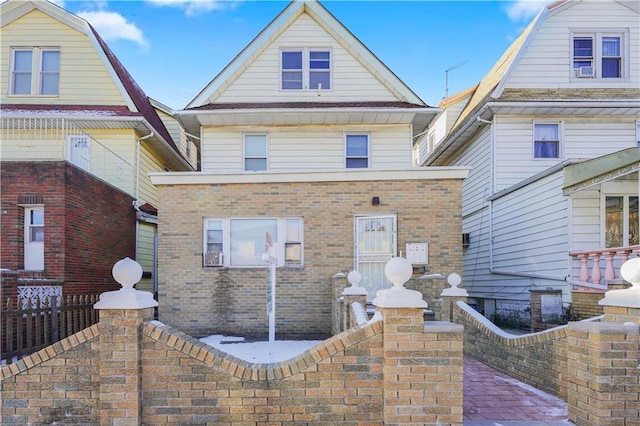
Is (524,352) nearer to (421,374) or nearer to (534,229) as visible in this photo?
(421,374)

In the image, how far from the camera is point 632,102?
12016 millimetres

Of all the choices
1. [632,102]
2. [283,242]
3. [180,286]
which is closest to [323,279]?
[283,242]

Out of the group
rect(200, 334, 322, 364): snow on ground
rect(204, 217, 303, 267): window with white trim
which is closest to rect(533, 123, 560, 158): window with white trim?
rect(204, 217, 303, 267): window with white trim

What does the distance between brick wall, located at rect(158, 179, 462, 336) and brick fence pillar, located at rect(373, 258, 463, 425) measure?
6117 millimetres

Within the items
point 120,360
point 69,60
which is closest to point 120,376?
point 120,360

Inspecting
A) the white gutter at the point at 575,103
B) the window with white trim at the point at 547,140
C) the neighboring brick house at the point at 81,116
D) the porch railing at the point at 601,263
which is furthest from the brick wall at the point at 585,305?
the neighboring brick house at the point at 81,116

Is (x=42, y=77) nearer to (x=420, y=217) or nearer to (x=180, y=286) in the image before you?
(x=180, y=286)

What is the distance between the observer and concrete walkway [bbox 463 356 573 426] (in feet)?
13.3

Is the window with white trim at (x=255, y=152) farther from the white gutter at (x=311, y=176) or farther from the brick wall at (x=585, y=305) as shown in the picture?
the brick wall at (x=585, y=305)

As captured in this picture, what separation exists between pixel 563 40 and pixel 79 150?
15524 millimetres

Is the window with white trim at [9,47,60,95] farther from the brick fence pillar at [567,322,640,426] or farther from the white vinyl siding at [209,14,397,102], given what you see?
the brick fence pillar at [567,322,640,426]

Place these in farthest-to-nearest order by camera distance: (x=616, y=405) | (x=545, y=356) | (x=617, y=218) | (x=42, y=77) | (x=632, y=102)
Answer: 1. (x=42, y=77)
2. (x=632, y=102)
3. (x=617, y=218)
4. (x=545, y=356)
5. (x=616, y=405)

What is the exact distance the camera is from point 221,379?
3520 millimetres

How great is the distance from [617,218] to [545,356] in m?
6.24
